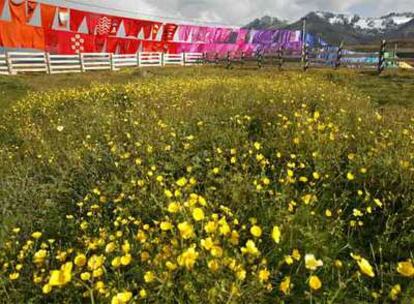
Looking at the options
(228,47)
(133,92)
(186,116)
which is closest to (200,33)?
(228,47)

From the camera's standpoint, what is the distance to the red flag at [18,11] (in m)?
19.3

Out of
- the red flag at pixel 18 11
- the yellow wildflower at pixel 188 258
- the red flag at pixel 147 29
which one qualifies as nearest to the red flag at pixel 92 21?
the red flag at pixel 147 29

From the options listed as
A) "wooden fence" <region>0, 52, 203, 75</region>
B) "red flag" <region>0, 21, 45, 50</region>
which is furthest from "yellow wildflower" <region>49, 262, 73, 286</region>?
"red flag" <region>0, 21, 45, 50</region>

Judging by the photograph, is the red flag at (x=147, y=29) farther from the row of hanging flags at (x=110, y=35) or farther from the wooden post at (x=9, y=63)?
the wooden post at (x=9, y=63)

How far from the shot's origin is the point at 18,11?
19.6 m

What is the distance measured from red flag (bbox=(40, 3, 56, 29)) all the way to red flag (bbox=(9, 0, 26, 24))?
4.51 ft

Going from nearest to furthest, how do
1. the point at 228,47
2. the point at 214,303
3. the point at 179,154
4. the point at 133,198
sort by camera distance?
the point at 214,303 < the point at 133,198 < the point at 179,154 < the point at 228,47

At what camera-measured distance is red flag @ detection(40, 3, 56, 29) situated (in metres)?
21.2

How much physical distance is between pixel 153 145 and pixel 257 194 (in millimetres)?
1489

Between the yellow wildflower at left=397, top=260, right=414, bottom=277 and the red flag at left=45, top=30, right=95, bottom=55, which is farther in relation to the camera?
the red flag at left=45, top=30, right=95, bottom=55

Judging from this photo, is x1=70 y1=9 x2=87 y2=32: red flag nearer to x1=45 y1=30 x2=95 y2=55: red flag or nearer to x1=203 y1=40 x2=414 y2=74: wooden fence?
x1=45 y1=30 x2=95 y2=55: red flag

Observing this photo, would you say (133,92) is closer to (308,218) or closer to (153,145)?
(153,145)

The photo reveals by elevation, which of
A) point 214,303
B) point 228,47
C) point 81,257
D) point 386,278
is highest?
point 228,47

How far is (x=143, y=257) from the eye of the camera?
1.84 m
